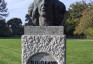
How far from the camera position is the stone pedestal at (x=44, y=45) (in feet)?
14.1

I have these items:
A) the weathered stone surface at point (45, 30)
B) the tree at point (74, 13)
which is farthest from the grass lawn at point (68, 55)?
the tree at point (74, 13)

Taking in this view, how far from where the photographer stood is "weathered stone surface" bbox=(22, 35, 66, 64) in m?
4.29

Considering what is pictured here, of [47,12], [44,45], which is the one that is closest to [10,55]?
[47,12]

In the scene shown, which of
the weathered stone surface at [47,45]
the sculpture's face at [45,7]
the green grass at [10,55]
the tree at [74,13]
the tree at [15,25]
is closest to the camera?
the weathered stone surface at [47,45]

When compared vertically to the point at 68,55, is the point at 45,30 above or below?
above

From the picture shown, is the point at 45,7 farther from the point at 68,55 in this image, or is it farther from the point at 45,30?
the point at 68,55

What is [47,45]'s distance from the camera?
4312mm

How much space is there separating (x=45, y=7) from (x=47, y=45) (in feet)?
4.08

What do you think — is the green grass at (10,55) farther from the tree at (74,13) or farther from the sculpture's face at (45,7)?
the tree at (74,13)

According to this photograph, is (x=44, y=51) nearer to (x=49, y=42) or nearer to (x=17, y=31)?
(x=49, y=42)

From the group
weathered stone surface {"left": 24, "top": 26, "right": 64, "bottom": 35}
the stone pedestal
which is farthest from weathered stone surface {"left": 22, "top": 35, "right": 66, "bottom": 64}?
weathered stone surface {"left": 24, "top": 26, "right": 64, "bottom": 35}

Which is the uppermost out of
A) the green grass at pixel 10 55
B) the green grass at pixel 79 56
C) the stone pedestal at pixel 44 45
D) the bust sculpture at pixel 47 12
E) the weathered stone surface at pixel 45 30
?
the bust sculpture at pixel 47 12

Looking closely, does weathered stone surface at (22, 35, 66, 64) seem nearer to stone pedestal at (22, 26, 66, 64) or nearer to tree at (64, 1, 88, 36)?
stone pedestal at (22, 26, 66, 64)

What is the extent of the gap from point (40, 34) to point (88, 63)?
17.4 feet
